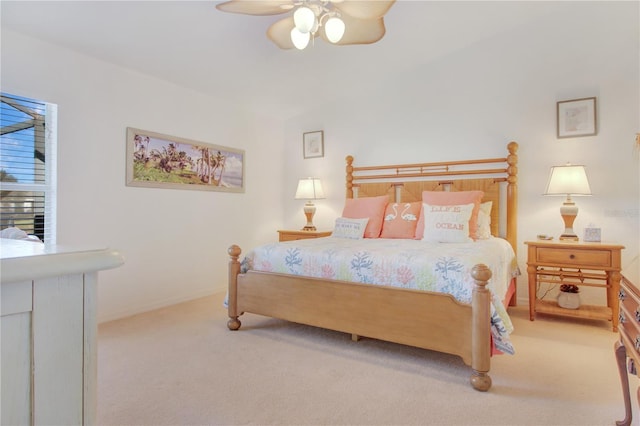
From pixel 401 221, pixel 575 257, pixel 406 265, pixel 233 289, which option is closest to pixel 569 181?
pixel 575 257

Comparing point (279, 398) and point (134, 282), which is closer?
→ point (279, 398)

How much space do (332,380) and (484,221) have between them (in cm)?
217

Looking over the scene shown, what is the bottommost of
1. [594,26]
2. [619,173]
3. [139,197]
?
[139,197]

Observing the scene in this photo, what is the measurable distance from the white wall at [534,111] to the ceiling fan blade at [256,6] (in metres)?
1.94

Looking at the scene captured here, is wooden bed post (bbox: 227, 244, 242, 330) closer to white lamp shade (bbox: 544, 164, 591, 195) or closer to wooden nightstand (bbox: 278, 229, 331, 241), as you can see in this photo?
wooden nightstand (bbox: 278, 229, 331, 241)

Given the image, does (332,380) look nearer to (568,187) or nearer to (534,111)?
(568,187)

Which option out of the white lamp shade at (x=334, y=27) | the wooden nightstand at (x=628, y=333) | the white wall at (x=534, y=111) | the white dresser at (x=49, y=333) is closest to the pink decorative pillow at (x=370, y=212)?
the white wall at (x=534, y=111)

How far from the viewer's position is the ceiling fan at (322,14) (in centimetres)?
204

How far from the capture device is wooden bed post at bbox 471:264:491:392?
195 cm

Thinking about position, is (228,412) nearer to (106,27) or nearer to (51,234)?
(51,234)

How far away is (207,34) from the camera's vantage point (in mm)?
2941

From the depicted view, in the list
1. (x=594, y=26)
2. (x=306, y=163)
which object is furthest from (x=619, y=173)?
(x=306, y=163)

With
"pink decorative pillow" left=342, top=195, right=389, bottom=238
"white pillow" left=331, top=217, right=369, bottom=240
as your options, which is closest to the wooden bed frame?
"pink decorative pillow" left=342, top=195, right=389, bottom=238

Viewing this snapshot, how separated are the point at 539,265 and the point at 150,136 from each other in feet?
12.0
